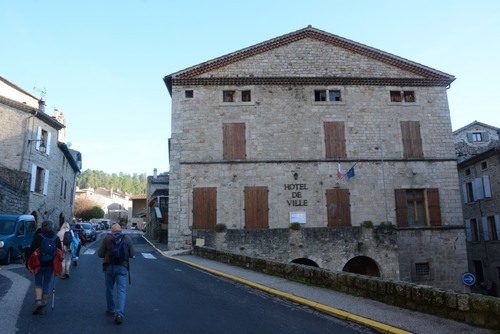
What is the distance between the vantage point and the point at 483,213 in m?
26.0

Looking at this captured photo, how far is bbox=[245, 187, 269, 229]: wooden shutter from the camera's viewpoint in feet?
66.0

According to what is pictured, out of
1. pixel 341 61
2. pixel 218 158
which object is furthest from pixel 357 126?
pixel 218 158

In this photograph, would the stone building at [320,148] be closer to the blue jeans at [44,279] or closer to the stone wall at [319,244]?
the stone wall at [319,244]

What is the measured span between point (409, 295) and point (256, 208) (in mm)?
13976

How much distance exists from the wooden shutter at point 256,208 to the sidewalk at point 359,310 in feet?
31.1

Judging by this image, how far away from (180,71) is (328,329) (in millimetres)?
18371

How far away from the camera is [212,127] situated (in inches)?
834

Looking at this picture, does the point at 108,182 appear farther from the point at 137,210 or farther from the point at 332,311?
the point at 332,311

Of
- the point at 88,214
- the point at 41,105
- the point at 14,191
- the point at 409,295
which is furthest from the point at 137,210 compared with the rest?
the point at 409,295

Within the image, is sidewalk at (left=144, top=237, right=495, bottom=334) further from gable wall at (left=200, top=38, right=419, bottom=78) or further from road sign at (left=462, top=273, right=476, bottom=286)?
gable wall at (left=200, top=38, right=419, bottom=78)

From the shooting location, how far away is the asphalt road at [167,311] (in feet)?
17.7

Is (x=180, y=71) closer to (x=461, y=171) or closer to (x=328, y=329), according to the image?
(x=328, y=329)

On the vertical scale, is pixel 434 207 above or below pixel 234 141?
below

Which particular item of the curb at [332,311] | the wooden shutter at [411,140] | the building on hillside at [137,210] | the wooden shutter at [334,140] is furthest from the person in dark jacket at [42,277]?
the building on hillside at [137,210]
